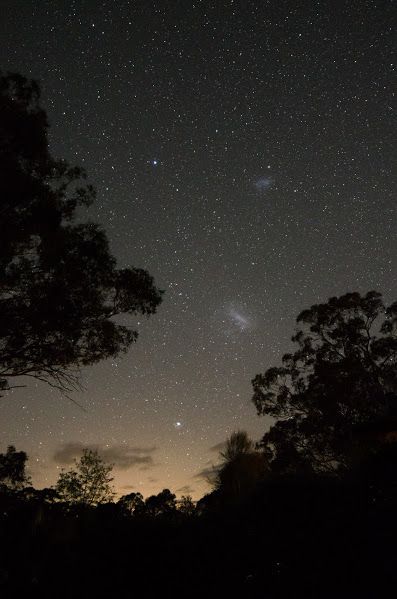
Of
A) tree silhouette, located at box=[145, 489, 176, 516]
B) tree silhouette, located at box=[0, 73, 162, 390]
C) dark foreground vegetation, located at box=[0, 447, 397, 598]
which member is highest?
tree silhouette, located at box=[0, 73, 162, 390]

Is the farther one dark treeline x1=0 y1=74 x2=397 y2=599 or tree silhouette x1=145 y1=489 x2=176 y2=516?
tree silhouette x1=145 y1=489 x2=176 y2=516

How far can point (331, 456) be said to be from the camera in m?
19.0

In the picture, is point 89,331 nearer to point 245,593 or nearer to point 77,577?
point 77,577

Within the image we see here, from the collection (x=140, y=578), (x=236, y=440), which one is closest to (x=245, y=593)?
(x=140, y=578)

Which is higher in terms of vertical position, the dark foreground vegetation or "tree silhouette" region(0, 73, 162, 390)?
"tree silhouette" region(0, 73, 162, 390)

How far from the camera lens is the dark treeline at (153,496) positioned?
18.7 ft

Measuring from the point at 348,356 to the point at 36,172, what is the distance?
48.0 feet

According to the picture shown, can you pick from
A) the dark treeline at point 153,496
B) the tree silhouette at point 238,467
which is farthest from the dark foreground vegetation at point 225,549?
the tree silhouette at point 238,467

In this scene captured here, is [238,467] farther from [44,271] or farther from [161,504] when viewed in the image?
[44,271]

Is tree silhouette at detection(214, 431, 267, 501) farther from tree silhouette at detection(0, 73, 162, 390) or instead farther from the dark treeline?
tree silhouette at detection(0, 73, 162, 390)

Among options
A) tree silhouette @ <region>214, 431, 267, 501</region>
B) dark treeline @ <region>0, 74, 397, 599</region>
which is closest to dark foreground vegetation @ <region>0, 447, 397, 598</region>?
dark treeline @ <region>0, 74, 397, 599</region>

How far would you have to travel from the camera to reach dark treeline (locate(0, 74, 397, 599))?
18.7 feet

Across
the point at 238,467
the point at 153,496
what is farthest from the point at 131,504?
the point at 238,467

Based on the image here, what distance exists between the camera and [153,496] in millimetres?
11250
